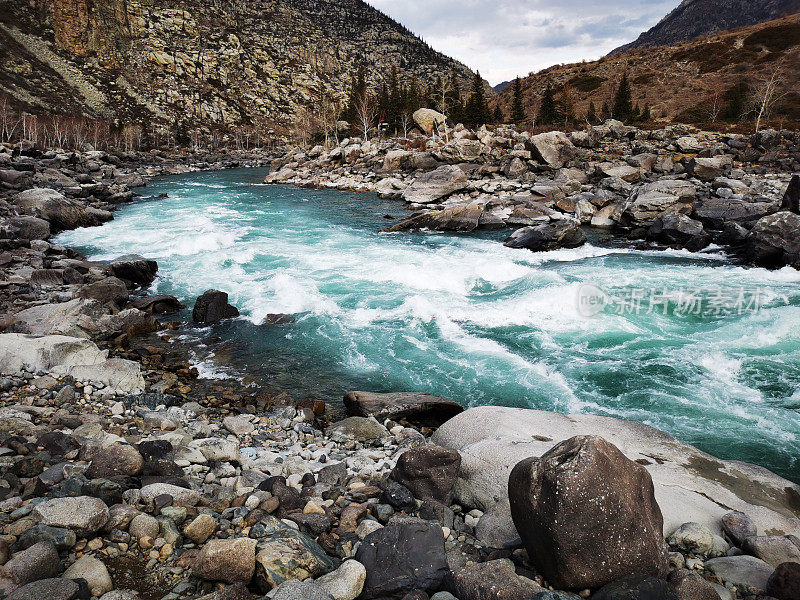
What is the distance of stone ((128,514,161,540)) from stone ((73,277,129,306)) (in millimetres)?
10572

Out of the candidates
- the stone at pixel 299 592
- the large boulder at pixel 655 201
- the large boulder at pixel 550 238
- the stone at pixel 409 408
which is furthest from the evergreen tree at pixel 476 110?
the stone at pixel 299 592

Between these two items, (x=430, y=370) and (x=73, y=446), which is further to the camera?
(x=430, y=370)

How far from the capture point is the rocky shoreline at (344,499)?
12.1 ft

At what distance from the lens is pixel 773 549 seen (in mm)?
4156

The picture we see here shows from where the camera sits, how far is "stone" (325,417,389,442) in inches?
289

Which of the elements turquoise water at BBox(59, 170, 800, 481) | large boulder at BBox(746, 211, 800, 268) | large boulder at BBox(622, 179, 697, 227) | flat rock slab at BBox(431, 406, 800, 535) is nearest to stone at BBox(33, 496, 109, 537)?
flat rock slab at BBox(431, 406, 800, 535)

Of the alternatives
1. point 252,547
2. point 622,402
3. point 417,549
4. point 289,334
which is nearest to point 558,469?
point 417,549

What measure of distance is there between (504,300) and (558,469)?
1040cm

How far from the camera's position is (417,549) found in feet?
13.5

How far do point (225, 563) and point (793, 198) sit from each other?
24.1m

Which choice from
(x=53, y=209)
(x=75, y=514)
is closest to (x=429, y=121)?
(x=53, y=209)

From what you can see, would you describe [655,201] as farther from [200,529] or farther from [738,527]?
[200,529]

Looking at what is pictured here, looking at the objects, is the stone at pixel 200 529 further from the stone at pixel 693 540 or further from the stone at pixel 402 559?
the stone at pixel 693 540

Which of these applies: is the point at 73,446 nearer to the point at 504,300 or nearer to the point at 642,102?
the point at 504,300
